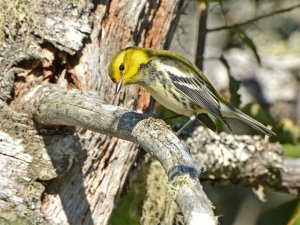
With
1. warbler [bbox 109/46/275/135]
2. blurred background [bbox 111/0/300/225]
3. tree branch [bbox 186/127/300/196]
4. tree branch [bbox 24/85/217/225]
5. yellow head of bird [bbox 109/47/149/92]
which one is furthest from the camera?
blurred background [bbox 111/0/300/225]

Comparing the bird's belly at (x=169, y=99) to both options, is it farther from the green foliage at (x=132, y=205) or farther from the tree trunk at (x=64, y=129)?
the green foliage at (x=132, y=205)

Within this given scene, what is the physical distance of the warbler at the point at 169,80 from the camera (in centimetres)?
384

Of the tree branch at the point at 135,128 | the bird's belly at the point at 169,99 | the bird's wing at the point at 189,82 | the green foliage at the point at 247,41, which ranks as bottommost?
the tree branch at the point at 135,128

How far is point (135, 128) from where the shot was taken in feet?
10.2

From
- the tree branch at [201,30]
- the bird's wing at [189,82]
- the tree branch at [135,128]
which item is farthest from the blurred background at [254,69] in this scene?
the tree branch at [135,128]

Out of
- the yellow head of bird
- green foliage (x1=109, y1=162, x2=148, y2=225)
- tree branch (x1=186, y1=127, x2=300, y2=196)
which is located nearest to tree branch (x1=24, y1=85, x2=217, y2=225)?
A: the yellow head of bird

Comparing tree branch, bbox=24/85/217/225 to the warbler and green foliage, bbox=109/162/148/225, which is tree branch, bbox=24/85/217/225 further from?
green foliage, bbox=109/162/148/225

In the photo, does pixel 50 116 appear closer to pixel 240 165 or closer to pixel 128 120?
pixel 128 120

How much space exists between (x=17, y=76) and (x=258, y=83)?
3.00 meters

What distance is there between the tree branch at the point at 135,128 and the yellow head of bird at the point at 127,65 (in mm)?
317

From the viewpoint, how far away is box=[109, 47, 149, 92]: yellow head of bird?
373 centimetres

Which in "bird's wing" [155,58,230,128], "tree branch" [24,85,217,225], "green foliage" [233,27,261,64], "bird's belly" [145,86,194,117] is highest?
"green foliage" [233,27,261,64]

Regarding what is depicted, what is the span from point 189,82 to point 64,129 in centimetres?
66

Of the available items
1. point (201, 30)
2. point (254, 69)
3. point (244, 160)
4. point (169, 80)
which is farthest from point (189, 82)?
point (254, 69)
